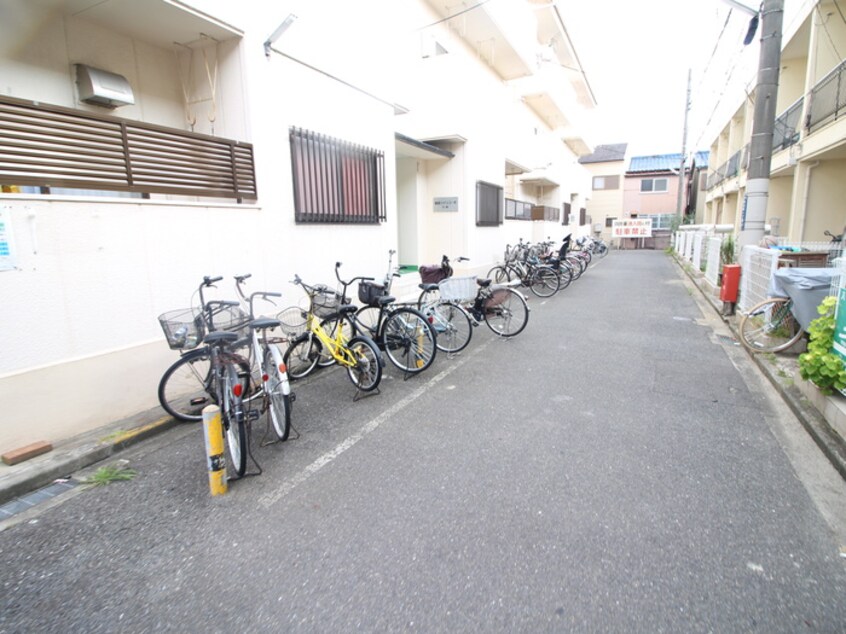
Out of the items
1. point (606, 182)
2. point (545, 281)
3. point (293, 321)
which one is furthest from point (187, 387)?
point (606, 182)

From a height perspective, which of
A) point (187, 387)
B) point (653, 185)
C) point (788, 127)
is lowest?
point (187, 387)

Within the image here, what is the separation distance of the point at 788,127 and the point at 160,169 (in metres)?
16.5

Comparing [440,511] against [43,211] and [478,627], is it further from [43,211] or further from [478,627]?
[43,211]

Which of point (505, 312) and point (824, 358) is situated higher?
point (824, 358)

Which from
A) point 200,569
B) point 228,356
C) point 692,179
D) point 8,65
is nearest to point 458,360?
point 228,356

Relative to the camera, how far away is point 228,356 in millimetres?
3617

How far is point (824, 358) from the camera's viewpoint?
12.5ft

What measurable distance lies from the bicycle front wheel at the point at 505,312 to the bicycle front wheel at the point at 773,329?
117 inches

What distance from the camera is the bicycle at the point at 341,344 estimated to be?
4730 millimetres

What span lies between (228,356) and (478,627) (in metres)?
2.62

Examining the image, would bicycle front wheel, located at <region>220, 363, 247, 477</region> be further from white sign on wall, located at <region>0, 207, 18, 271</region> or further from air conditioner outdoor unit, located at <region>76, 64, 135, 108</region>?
air conditioner outdoor unit, located at <region>76, 64, 135, 108</region>

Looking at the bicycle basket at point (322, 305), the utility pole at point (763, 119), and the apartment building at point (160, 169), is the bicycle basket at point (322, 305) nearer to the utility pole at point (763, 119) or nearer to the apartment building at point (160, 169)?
the apartment building at point (160, 169)

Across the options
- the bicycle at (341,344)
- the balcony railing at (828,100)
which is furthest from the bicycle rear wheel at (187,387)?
the balcony railing at (828,100)

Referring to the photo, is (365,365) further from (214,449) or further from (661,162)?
(661,162)
